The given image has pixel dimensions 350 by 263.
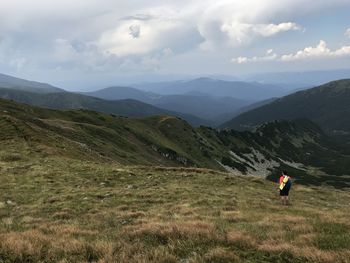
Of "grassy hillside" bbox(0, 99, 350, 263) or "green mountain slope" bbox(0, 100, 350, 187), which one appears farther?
"green mountain slope" bbox(0, 100, 350, 187)

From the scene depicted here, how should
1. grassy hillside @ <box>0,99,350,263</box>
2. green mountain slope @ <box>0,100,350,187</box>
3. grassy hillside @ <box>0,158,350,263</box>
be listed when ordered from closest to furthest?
grassy hillside @ <box>0,158,350,263</box>, grassy hillside @ <box>0,99,350,263</box>, green mountain slope @ <box>0,100,350,187</box>

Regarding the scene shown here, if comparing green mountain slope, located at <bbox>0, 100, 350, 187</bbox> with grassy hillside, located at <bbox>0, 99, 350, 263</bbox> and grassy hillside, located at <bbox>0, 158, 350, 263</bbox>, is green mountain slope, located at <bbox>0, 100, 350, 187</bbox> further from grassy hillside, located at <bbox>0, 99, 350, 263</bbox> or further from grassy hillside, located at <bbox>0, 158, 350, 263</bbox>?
grassy hillside, located at <bbox>0, 158, 350, 263</bbox>

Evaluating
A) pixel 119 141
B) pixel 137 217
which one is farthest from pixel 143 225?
pixel 119 141

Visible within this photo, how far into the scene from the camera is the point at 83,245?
11234 mm

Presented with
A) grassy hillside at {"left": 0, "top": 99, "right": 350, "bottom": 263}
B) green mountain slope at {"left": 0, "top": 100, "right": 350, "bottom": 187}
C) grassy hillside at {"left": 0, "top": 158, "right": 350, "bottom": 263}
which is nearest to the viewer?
grassy hillside at {"left": 0, "top": 158, "right": 350, "bottom": 263}

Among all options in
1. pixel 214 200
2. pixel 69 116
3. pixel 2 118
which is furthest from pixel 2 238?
pixel 69 116

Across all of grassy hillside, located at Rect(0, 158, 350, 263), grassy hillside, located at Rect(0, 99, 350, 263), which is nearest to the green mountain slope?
grassy hillside, located at Rect(0, 99, 350, 263)

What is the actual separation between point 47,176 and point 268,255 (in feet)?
83.9

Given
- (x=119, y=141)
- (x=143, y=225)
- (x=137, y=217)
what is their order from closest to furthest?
(x=143, y=225)
(x=137, y=217)
(x=119, y=141)

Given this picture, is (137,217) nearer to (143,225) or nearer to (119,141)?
(143,225)

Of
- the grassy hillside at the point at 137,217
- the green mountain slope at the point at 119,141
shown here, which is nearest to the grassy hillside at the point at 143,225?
the grassy hillside at the point at 137,217

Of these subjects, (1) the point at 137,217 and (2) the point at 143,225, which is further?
(1) the point at 137,217

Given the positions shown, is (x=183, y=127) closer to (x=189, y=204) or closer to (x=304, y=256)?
(x=189, y=204)

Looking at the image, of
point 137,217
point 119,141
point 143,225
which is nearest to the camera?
point 143,225
